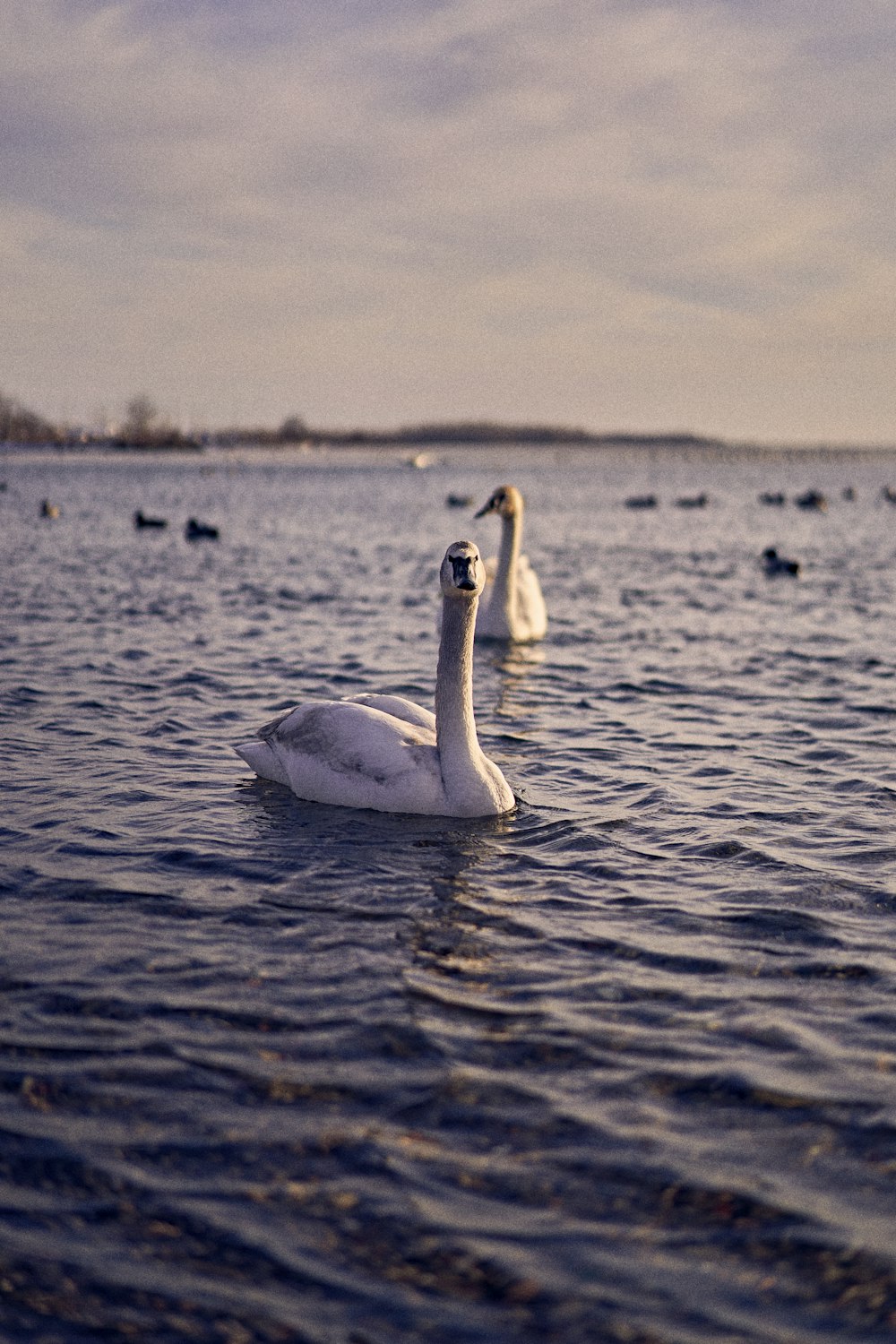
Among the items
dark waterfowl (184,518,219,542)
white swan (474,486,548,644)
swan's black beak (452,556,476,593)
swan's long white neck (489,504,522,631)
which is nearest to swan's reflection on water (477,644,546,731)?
white swan (474,486,548,644)

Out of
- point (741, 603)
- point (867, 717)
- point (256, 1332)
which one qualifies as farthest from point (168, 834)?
point (741, 603)

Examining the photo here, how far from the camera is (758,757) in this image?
38.2 feet

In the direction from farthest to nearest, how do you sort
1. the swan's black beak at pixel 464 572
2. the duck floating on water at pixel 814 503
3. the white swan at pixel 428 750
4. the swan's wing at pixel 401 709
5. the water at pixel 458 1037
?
1. the duck floating on water at pixel 814 503
2. the swan's wing at pixel 401 709
3. the white swan at pixel 428 750
4. the swan's black beak at pixel 464 572
5. the water at pixel 458 1037

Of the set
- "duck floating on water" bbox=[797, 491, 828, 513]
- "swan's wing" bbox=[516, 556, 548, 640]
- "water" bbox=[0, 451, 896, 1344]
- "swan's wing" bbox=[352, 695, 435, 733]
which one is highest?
"duck floating on water" bbox=[797, 491, 828, 513]

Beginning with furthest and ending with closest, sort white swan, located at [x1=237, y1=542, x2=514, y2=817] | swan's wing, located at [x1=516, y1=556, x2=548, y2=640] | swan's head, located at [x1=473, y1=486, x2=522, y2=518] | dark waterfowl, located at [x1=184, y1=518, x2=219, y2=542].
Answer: dark waterfowl, located at [x1=184, y1=518, x2=219, y2=542] → swan's head, located at [x1=473, y1=486, x2=522, y2=518] → swan's wing, located at [x1=516, y1=556, x2=548, y2=640] → white swan, located at [x1=237, y1=542, x2=514, y2=817]

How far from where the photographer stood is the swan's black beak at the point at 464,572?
8.97m

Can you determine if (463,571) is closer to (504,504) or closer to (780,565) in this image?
(504,504)

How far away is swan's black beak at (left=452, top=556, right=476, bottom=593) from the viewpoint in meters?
8.97

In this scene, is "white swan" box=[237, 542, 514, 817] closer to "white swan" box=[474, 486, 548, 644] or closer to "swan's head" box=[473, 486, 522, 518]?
"white swan" box=[474, 486, 548, 644]

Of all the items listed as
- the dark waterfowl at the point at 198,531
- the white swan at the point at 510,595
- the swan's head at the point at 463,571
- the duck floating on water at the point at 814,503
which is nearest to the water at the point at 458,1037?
the swan's head at the point at 463,571

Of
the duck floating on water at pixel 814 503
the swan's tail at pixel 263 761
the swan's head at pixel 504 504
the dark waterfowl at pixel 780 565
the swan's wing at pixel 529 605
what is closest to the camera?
the swan's tail at pixel 263 761

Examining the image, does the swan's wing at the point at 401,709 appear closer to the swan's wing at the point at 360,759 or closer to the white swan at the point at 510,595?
the swan's wing at the point at 360,759

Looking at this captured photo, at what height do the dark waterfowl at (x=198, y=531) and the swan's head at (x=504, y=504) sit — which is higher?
the swan's head at (x=504, y=504)

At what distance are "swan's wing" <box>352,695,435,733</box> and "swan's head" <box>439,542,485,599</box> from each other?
1161mm
